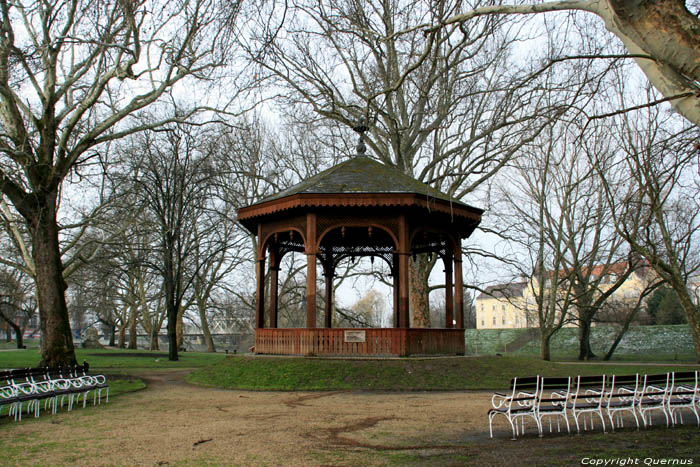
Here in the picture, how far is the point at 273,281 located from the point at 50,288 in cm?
742

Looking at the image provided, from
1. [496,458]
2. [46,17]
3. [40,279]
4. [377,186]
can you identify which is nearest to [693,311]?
[377,186]

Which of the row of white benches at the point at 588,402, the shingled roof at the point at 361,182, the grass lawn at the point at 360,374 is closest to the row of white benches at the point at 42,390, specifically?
the grass lawn at the point at 360,374

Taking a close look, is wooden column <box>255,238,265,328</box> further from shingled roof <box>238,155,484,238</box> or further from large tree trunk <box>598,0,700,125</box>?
large tree trunk <box>598,0,700,125</box>

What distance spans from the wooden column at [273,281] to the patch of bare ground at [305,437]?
8.38m

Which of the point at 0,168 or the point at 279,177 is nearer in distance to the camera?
the point at 0,168

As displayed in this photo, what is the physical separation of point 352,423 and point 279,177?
26.4 metres

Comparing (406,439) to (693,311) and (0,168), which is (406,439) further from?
(693,311)

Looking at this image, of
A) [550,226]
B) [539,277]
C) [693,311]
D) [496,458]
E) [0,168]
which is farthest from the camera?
[550,226]

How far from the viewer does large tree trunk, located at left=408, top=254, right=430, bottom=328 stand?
26.7 metres

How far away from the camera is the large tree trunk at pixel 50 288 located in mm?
16812

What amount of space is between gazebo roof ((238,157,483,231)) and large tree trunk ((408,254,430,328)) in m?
8.16

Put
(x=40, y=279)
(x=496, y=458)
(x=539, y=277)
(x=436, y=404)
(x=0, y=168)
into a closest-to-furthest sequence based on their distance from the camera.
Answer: (x=496, y=458)
(x=436, y=404)
(x=0, y=168)
(x=40, y=279)
(x=539, y=277)

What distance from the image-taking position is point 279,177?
34.6 metres

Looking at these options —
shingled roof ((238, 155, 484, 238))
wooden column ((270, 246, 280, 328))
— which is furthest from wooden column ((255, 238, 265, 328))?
shingled roof ((238, 155, 484, 238))
